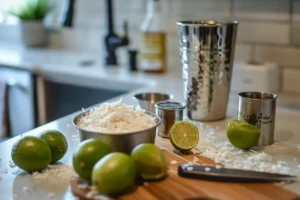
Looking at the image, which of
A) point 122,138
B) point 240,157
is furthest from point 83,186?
point 240,157

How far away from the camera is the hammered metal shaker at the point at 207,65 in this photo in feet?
4.37

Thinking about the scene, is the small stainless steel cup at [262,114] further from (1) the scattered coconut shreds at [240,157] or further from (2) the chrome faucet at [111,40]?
(2) the chrome faucet at [111,40]

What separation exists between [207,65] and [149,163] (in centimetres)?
53

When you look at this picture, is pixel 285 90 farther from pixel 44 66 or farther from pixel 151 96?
pixel 44 66

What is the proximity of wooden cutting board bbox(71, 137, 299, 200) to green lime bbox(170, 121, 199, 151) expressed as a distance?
153 mm

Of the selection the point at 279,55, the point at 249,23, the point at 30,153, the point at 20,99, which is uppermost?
the point at 249,23

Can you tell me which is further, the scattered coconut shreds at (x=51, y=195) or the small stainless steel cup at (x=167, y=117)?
the small stainless steel cup at (x=167, y=117)

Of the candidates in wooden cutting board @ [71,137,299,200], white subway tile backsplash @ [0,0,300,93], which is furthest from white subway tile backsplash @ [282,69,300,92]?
wooden cutting board @ [71,137,299,200]

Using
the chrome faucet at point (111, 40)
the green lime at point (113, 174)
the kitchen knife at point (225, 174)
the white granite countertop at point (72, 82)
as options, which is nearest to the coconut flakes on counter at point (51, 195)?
the white granite countertop at point (72, 82)

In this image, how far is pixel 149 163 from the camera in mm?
897

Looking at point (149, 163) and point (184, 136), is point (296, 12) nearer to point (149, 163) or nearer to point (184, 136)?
point (184, 136)

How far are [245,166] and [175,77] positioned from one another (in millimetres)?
937

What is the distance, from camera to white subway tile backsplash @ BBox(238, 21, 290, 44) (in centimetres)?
181

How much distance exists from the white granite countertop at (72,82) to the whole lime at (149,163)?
14 centimetres
